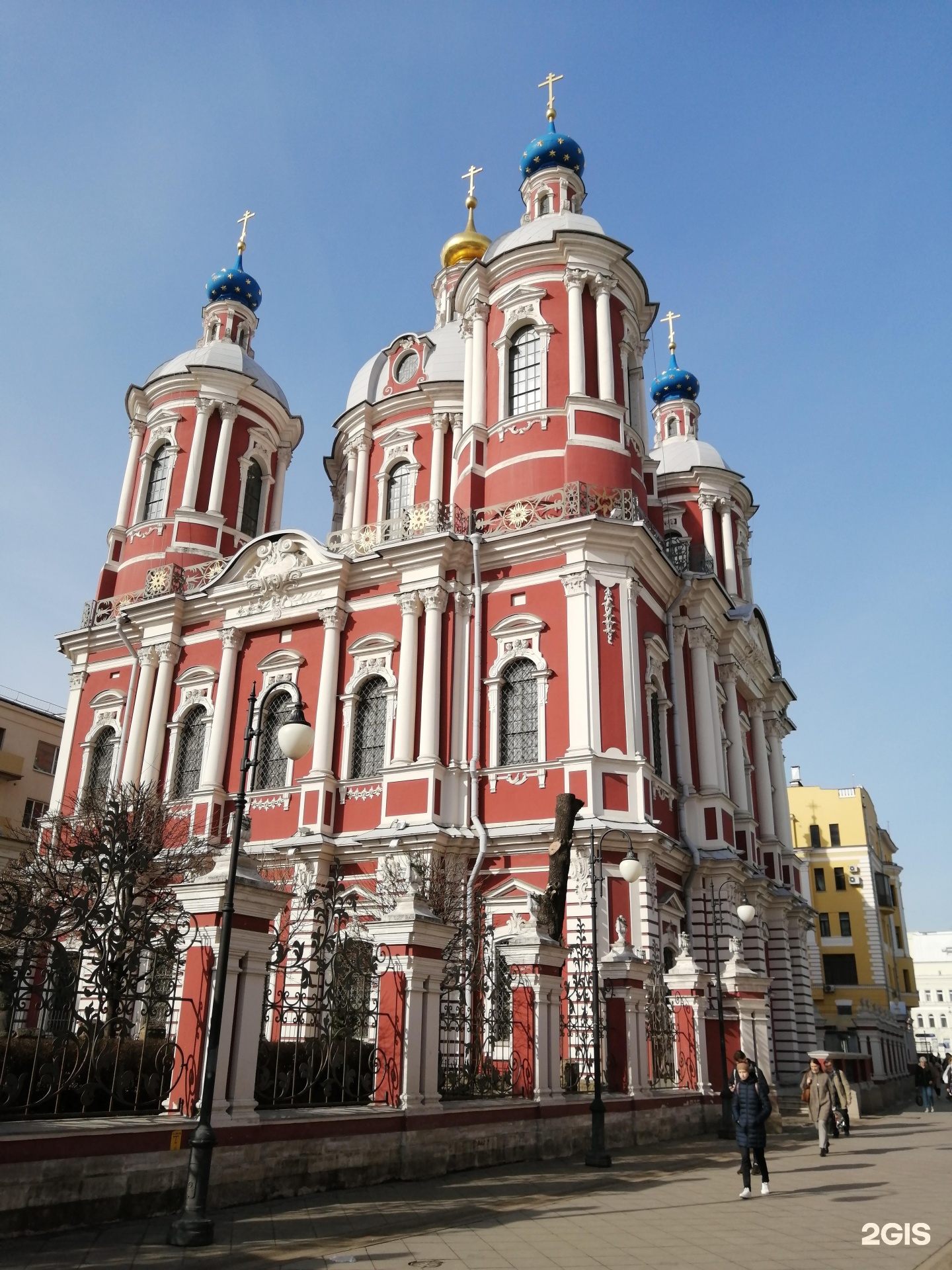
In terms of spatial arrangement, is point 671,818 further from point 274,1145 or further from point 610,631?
point 274,1145

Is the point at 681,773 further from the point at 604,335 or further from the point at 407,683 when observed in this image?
the point at 604,335

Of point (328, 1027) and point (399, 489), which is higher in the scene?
point (399, 489)

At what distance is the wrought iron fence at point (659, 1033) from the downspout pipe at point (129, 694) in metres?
14.9

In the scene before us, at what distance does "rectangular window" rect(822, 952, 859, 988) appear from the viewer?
156 feet

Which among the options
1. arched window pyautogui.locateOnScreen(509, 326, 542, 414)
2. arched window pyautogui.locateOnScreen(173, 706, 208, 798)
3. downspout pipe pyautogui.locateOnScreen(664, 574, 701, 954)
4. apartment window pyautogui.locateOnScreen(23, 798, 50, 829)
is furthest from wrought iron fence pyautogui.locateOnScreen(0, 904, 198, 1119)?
apartment window pyautogui.locateOnScreen(23, 798, 50, 829)

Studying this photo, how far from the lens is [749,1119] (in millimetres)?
10227

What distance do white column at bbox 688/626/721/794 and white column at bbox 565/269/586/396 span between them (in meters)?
6.42

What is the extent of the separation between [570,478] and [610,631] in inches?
155

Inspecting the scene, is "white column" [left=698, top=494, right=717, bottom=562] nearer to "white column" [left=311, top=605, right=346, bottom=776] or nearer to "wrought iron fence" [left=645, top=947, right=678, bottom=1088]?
"white column" [left=311, top=605, right=346, bottom=776]

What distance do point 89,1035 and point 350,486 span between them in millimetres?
22492

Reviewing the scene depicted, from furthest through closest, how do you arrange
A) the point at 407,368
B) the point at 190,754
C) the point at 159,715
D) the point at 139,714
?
the point at 407,368 < the point at 139,714 < the point at 159,715 < the point at 190,754

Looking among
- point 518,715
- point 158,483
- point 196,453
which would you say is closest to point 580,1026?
point 518,715

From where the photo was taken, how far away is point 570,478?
22828 mm

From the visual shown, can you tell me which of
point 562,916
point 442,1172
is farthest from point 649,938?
point 442,1172
